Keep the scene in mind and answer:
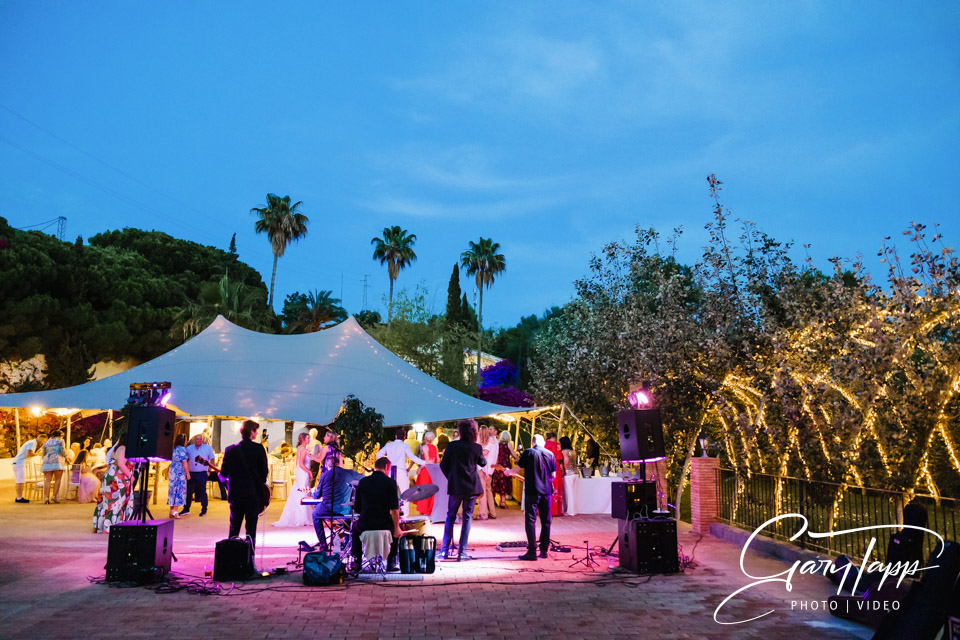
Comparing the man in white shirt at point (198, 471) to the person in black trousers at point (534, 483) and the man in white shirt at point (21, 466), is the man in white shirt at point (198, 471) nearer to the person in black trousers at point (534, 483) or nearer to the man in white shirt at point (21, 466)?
the man in white shirt at point (21, 466)

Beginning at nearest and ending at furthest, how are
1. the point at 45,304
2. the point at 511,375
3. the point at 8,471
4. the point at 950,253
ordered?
the point at 950,253
the point at 8,471
the point at 45,304
the point at 511,375

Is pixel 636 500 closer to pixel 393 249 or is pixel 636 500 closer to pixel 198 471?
pixel 198 471

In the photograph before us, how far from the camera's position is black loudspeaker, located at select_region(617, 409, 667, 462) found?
773cm

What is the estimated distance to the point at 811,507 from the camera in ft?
27.5

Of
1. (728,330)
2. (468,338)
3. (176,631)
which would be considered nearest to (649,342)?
(728,330)

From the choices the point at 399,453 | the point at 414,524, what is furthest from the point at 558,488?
the point at 414,524

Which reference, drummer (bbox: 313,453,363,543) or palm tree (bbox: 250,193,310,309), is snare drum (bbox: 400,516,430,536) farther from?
palm tree (bbox: 250,193,310,309)

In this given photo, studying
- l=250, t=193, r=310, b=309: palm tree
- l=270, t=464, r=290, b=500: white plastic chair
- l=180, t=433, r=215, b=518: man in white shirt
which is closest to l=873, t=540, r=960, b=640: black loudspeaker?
l=180, t=433, r=215, b=518: man in white shirt

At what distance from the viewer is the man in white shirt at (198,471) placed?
1280cm

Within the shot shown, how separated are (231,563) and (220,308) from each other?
22.9m

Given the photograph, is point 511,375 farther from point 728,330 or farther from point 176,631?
point 176,631

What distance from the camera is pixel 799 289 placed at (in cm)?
1216

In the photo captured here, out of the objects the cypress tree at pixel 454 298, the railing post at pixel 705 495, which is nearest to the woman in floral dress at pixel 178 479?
the railing post at pixel 705 495

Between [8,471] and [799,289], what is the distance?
2083 cm
